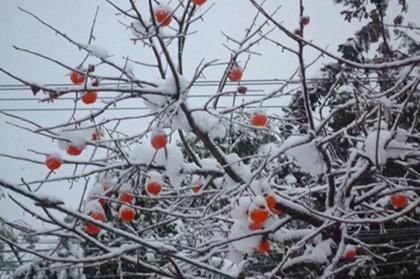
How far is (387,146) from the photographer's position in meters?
2.41

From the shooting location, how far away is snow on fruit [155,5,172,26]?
7.35 feet

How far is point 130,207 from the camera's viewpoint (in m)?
2.58

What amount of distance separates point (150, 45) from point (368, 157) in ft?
4.89

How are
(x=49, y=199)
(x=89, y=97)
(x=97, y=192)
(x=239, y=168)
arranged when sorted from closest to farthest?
1. (x=49, y=199)
2. (x=89, y=97)
3. (x=97, y=192)
4. (x=239, y=168)

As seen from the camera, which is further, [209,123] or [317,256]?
[317,256]

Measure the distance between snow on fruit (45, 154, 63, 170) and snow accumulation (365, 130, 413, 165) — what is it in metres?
1.89

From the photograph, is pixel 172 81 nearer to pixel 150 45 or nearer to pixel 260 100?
pixel 150 45

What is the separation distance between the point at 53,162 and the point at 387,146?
2.03 meters

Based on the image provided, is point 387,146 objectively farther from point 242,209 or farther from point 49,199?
point 49,199

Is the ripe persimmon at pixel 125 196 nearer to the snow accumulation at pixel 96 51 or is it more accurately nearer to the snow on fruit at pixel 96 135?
the snow on fruit at pixel 96 135

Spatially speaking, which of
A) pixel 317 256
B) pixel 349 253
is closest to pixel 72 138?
pixel 317 256

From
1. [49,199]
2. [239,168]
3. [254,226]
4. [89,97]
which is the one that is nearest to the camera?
[49,199]

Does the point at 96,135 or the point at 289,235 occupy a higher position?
the point at 96,135

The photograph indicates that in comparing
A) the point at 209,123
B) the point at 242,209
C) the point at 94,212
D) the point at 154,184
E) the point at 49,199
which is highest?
the point at 209,123
